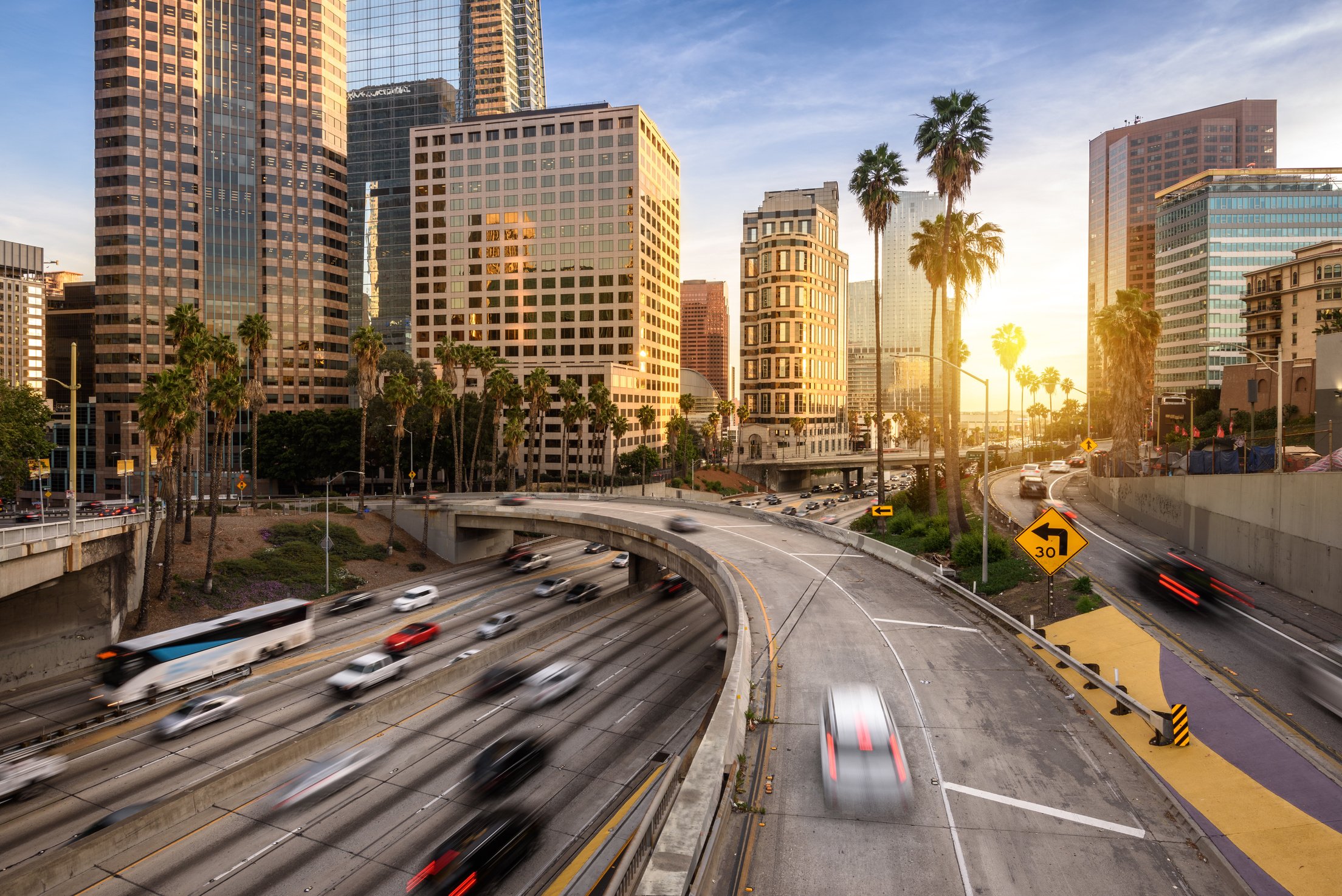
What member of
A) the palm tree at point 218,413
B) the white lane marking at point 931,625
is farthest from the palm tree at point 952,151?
the palm tree at point 218,413

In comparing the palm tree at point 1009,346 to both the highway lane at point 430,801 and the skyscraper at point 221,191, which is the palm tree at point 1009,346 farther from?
the skyscraper at point 221,191

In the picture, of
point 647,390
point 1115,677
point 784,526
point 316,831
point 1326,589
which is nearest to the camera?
point 1115,677

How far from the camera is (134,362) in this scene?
4729 inches

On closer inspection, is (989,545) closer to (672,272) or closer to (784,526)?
(784,526)

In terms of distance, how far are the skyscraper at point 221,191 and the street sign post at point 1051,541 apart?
129 metres

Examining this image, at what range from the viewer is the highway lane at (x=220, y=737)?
24.5 meters

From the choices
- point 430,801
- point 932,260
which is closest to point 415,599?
point 430,801

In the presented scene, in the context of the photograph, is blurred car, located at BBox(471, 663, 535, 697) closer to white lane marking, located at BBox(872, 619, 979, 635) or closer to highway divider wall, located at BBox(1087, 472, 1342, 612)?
white lane marking, located at BBox(872, 619, 979, 635)

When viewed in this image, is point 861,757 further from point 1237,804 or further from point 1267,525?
point 1267,525

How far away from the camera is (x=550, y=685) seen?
1419 inches

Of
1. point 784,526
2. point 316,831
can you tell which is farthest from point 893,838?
point 784,526

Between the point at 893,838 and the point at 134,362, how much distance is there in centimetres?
14643

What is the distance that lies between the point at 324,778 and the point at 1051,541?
28.0 m

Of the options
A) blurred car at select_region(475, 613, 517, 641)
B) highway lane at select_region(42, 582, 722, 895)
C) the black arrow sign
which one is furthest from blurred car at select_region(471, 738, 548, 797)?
the black arrow sign
